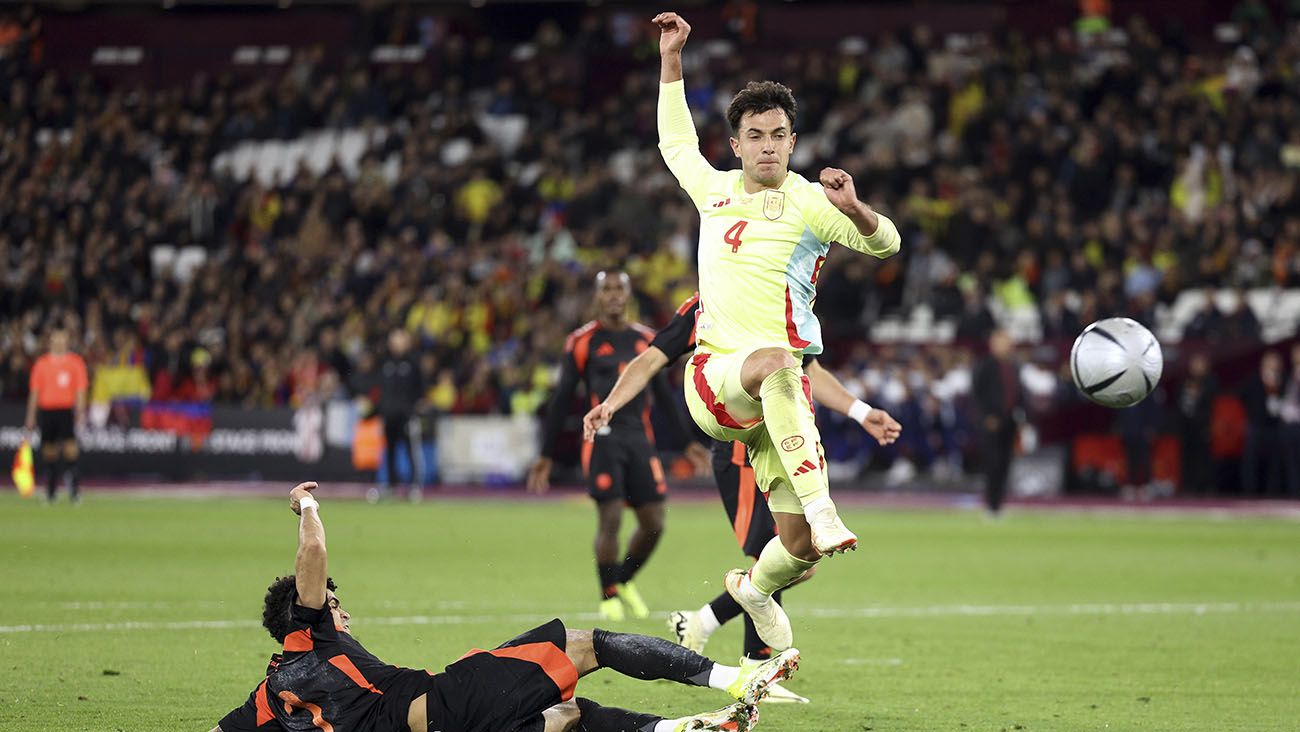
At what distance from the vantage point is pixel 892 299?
3050 cm

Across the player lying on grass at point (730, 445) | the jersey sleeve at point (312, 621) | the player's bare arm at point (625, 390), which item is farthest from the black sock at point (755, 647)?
the jersey sleeve at point (312, 621)

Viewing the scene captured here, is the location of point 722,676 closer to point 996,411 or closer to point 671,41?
point 671,41

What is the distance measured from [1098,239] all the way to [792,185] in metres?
22.5

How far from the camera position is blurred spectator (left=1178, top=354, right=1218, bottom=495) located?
27.2 meters

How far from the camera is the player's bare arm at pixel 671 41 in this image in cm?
889

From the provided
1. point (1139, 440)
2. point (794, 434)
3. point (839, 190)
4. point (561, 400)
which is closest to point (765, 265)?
point (839, 190)

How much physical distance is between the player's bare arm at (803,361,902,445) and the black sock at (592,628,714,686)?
1470mm

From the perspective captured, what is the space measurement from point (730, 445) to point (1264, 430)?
1901cm

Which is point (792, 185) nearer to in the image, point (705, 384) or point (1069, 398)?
point (705, 384)

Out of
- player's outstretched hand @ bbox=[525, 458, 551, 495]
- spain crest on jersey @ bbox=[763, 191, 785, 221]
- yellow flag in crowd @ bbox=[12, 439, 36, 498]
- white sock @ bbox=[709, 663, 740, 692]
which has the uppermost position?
spain crest on jersey @ bbox=[763, 191, 785, 221]

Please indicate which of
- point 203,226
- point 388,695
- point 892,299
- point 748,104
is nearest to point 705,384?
point 748,104

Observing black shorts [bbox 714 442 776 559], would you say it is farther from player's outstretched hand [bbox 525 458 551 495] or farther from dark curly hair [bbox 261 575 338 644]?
dark curly hair [bbox 261 575 338 644]

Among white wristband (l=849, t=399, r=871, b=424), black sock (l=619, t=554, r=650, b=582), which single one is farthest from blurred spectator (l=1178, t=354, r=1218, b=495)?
white wristband (l=849, t=399, r=871, b=424)

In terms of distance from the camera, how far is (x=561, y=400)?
14.0 m
